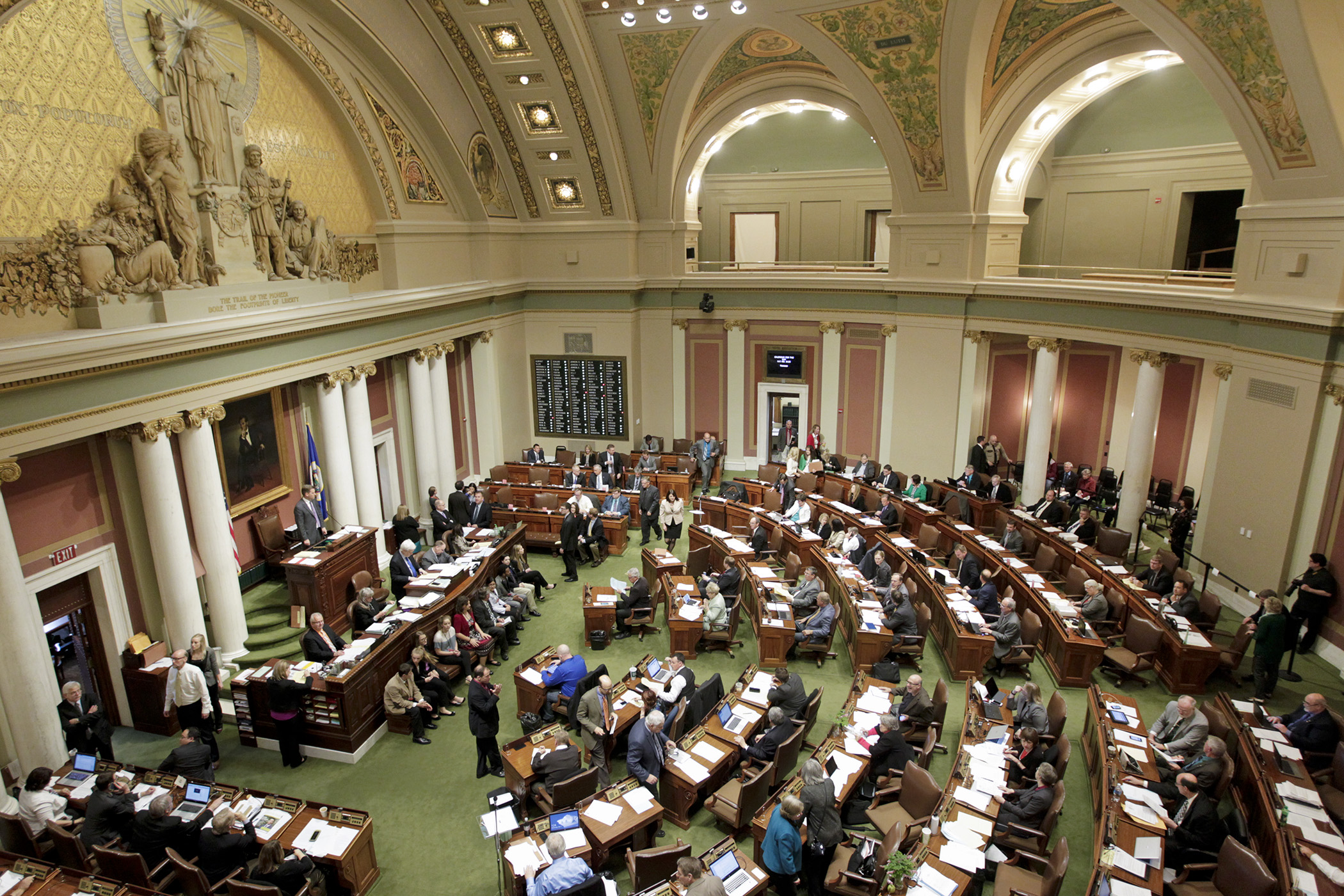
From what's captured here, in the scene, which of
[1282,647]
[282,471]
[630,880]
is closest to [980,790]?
[630,880]

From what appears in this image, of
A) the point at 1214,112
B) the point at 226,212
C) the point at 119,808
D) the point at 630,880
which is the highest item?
the point at 1214,112

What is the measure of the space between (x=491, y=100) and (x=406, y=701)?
12.7 metres

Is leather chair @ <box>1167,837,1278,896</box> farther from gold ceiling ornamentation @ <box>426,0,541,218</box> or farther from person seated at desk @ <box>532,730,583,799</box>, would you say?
gold ceiling ornamentation @ <box>426,0,541,218</box>

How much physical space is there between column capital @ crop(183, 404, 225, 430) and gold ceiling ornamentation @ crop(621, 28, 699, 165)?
1070 cm

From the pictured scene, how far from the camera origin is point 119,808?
7.16 metres

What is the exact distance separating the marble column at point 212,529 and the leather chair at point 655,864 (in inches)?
294

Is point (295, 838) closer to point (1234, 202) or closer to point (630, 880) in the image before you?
point (630, 880)

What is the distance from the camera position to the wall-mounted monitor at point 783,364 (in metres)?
20.0

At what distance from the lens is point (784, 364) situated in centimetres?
2017

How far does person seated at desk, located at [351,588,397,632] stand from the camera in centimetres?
1081

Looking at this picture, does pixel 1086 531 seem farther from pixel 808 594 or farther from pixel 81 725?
pixel 81 725

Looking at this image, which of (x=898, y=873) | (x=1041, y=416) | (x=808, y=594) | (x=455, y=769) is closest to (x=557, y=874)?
(x=898, y=873)

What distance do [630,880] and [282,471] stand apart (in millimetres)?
9437

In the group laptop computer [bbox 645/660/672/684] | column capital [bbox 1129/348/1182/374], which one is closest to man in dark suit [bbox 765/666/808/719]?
laptop computer [bbox 645/660/672/684]
